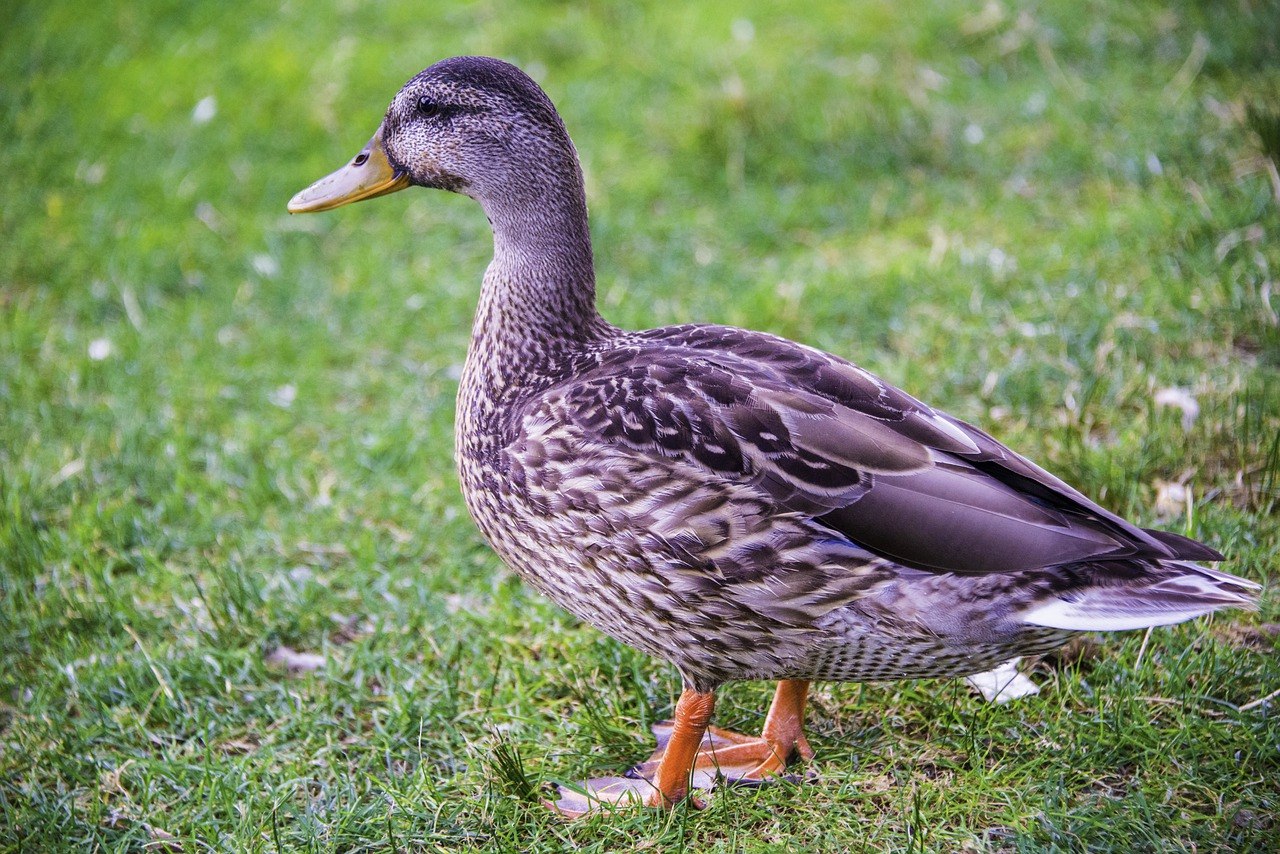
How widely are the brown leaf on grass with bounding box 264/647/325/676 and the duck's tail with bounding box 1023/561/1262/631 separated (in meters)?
1.93

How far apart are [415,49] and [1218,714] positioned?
18.2 feet

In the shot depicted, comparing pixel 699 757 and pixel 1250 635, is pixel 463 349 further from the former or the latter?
pixel 1250 635

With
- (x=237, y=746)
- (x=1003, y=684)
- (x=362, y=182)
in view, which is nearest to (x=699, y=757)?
(x=1003, y=684)

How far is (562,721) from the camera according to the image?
2.90 m

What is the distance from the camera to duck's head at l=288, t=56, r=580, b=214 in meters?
2.95

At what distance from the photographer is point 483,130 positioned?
2.96 m

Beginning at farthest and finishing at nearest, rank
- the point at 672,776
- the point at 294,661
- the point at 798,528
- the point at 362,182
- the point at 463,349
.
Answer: the point at 463,349 → the point at 294,661 → the point at 362,182 → the point at 672,776 → the point at 798,528

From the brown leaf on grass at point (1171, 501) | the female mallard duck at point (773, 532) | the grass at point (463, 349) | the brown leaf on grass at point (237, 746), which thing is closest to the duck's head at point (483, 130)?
the female mallard duck at point (773, 532)

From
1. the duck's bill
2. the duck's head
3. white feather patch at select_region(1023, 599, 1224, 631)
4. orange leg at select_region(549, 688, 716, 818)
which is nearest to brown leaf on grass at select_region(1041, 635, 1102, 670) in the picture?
white feather patch at select_region(1023, 599, 1224, 631)

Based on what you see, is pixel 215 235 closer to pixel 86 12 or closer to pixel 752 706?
pixel 86 12

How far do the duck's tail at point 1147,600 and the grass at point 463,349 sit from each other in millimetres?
421

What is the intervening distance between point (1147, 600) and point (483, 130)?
1913 millimetres

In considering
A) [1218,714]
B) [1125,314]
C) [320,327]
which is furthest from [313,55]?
[1218,714]

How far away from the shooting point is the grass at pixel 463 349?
2674 mm
